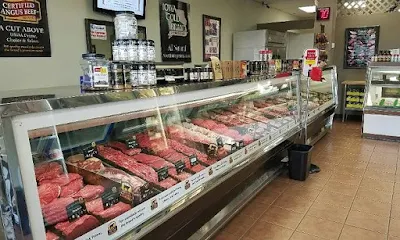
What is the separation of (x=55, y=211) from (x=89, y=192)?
0.22 metres

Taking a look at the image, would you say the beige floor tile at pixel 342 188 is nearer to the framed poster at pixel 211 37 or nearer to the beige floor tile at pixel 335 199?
the beige floor tile at pixel 335 199

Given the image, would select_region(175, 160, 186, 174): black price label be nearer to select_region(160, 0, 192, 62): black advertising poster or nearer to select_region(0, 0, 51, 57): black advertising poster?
select_region(0, 0, 51, 57): black advertising poster

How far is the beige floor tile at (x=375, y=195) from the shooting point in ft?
9.99

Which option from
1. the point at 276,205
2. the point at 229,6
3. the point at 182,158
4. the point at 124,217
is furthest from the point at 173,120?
the point at 229,6

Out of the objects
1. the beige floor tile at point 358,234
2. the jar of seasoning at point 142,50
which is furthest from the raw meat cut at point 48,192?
the beige floor tile at point 358,234

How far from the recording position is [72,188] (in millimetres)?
1520

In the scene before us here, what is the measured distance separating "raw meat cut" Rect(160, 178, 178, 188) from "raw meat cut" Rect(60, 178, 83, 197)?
457 mm

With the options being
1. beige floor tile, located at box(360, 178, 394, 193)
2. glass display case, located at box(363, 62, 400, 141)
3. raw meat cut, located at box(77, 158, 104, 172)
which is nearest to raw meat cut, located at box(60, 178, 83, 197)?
raw meat cut, located at box(77, 158, 104, 172)

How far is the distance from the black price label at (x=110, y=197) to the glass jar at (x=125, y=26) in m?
0.88

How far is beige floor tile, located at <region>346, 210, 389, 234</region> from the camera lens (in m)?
2.51

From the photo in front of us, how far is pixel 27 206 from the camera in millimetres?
1103

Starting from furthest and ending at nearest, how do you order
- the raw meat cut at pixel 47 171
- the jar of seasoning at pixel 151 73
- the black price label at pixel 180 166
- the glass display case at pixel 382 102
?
the glass display case at pixel 382 102 → the black price label at pixel 180 166 → the jar of seasoning at pixel 151 73 → the raw meat cut at pixel 47 171

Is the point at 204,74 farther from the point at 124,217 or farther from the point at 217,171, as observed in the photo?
the point at 124,217

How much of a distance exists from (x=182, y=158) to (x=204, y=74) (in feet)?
2.12
